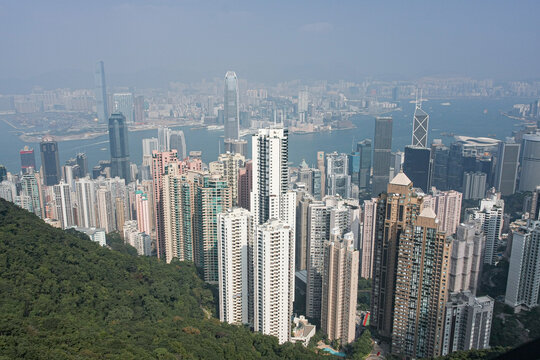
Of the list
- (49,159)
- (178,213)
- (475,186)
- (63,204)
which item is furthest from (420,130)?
(49,159)

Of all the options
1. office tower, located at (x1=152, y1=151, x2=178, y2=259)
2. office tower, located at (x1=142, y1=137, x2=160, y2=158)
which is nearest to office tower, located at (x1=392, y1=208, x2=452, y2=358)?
office tower, located at (x1=152, y1=151, x2=178, y2=259)

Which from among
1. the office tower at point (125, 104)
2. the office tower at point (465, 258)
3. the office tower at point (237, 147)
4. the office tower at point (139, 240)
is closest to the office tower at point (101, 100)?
the office tower at point (125, 104)

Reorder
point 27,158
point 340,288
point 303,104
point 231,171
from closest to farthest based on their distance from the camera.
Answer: point 340,288 → point 231,171 → point 27,158 → point 303,104

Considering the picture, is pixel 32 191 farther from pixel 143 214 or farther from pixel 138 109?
pixel 138 109

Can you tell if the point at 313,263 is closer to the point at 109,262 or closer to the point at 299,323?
the point at 299,323

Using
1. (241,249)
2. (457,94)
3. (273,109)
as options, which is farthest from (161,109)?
(241,249)
